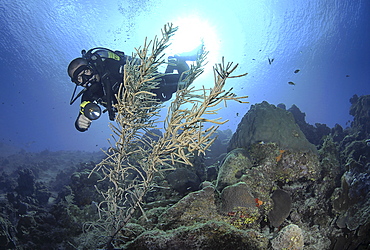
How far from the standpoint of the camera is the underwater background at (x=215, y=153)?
3.35 metres

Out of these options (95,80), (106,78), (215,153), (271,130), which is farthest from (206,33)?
(106,78)

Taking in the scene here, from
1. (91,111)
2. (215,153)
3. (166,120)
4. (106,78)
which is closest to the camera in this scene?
(166,120)

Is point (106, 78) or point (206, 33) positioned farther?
point (206, 33)

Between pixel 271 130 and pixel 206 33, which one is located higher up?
pixel 206 33

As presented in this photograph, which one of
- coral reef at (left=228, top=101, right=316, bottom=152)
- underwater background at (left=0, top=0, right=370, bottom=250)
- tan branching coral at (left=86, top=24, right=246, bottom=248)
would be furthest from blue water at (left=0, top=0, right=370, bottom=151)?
Answer: tan branching coral at (left=86, top=24, right=246, bottom=248)

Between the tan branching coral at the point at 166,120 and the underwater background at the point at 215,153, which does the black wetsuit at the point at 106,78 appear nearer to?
the tan branching coral at the point at 166,120

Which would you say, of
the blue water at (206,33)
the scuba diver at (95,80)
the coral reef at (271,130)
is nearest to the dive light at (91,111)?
the scuba diver at (95,80)

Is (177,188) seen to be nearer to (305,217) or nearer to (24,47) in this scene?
(305,217)

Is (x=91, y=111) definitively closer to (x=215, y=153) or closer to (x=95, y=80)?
(x=95, y=80)

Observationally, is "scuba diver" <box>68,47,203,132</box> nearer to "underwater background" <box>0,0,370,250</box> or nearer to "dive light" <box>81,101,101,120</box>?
"dive light" <box>81,101,101,120</box>

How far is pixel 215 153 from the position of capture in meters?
16.2

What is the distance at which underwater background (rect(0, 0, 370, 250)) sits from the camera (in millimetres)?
3348

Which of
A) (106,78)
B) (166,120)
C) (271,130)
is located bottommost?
(166,120)

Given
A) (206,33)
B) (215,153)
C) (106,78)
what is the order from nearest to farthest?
1. (106,78)
2. (215,153)
3. (206,33)
